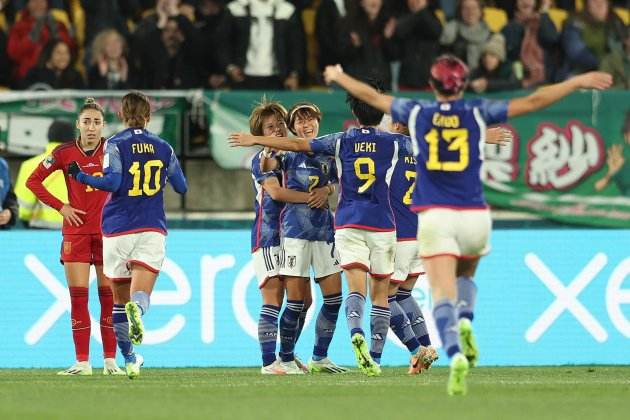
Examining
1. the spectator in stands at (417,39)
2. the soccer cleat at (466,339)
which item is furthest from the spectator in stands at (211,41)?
the soccer cleat at (466,339)

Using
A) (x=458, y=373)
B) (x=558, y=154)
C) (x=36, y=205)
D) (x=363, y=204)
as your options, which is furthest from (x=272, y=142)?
(x=558, y=154)

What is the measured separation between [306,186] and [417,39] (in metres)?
6.86

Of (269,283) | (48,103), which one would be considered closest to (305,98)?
(48,103)

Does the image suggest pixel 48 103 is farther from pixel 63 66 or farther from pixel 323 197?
pixel 323 197

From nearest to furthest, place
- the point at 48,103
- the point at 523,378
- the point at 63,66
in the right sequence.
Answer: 1. the point at 523,378
2. the point at 48,103
3. the point at 63,66

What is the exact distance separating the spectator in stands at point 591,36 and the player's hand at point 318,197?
24.6 feet

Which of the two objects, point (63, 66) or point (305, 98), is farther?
point (63, 66)

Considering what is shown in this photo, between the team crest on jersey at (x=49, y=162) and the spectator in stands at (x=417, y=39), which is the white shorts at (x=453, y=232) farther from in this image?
the spectator in stands at (x=417, y=39)

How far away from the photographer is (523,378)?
12.2 meters

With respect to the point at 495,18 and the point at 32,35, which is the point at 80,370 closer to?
the point at 32,35

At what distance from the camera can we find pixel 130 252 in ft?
40.7

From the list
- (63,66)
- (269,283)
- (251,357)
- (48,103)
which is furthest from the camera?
(63,66)

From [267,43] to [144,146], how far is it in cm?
697

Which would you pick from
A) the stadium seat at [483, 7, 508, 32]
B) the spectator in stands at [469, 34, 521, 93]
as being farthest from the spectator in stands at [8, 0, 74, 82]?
the stadium seat at [483, 7, 508, 32]
